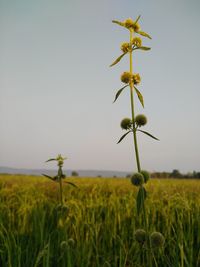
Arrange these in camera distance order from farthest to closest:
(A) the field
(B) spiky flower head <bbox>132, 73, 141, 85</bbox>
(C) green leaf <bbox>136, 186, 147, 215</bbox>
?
1. (A) the field
2. (B) spiky flower head <bbox>132, 73, 141, 85</bbox>
3. (C) green leaf <bbox>136, 186, 147, 215</bbox>

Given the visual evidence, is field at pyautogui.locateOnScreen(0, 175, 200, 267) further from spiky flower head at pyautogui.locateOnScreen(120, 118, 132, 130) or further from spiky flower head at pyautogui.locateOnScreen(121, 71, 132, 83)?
spiky flower head at pyautogui.locateOnScreen(121, 71, 132, 83)

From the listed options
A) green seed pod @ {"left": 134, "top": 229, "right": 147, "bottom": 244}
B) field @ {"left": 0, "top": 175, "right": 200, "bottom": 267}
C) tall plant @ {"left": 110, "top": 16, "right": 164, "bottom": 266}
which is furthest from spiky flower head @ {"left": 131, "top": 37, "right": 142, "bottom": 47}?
field @ {"left": 0, "top": 175, "right": 200, "bottom": 267}

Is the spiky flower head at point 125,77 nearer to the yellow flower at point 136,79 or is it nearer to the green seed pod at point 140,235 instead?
the yellow flower at point 136,79

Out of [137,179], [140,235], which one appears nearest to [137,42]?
[137,179]

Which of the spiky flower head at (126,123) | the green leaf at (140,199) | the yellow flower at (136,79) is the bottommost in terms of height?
the green leaf at (140,199)

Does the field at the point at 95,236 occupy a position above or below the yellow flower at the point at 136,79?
below

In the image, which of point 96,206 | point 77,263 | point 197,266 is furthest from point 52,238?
point 197,266

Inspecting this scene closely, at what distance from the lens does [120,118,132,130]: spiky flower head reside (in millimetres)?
1001

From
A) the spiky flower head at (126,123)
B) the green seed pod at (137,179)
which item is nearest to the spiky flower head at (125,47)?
the spiky flower head at (126,123)

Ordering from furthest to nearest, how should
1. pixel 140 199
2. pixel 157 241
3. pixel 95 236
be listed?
pixel 95 236 → pixel 157 241 → pixel 140 199

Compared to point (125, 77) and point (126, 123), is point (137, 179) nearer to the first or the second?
point (126, 123)

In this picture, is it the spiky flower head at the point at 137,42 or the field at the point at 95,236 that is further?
the field at the point at 95,236

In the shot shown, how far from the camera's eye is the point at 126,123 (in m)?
1.01

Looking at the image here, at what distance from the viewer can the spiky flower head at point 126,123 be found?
1001mm
